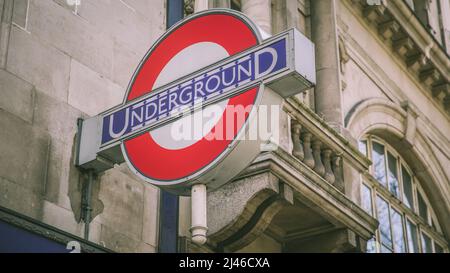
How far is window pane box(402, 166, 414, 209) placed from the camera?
1777 centimetres

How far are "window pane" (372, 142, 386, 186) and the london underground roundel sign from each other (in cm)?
818

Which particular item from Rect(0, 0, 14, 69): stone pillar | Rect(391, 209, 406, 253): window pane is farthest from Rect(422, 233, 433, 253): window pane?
Rect(0, 0, 14, 69): stone pillar

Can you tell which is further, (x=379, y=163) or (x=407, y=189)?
(x=407, y=189)

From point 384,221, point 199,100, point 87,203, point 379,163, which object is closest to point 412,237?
point 384,221

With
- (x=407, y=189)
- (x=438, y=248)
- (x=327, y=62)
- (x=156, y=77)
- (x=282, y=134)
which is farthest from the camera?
(x=438, y=248)

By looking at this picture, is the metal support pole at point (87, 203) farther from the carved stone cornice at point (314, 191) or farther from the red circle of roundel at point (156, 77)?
the carved stone cornice at point (314, 191)

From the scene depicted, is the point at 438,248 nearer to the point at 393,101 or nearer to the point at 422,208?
the point at 422,208

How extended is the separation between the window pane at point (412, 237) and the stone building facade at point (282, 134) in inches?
1.4

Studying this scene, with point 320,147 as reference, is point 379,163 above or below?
above

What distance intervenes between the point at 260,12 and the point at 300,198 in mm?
2793

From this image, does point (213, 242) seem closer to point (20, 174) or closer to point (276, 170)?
point (276, 170)

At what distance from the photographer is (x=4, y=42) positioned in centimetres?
886

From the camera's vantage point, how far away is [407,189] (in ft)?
58.7
